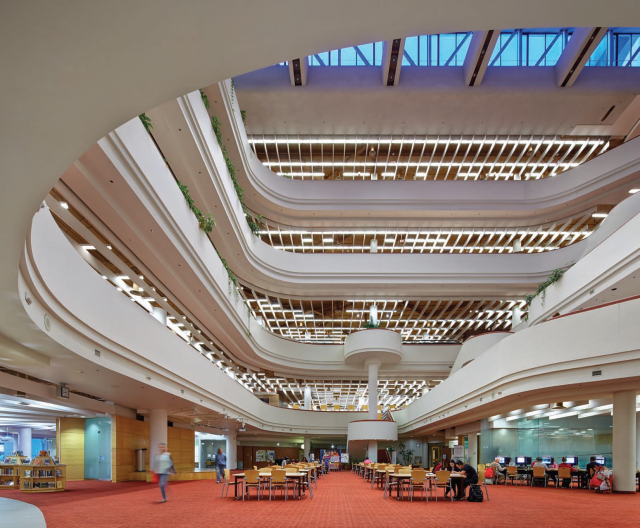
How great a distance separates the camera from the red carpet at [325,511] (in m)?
9.13

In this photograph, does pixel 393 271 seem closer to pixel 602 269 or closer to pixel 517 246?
pixel 517 246

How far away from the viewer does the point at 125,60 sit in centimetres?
332

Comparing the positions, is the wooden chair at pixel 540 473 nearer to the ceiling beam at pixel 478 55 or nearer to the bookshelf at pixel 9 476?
the ceiling beam at pixel 478 55

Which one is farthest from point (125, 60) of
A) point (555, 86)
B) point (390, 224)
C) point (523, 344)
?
point (390, 224)

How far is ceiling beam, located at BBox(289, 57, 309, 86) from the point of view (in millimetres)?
20606

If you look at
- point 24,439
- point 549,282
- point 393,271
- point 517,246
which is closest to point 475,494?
point 549,282

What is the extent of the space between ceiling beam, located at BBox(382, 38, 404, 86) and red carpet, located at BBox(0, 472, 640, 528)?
14.6 m

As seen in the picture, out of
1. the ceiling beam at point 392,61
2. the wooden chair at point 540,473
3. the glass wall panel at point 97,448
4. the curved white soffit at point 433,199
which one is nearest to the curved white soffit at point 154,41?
the ceiling beam at point 392,61

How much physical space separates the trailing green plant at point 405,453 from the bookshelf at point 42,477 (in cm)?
2494

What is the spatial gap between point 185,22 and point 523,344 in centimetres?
1371

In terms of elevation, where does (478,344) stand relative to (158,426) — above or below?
above

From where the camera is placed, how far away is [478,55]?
66.2ft

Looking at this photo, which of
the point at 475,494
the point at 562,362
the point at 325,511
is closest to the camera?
the point at 325,511

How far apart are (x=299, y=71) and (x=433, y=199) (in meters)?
8.57
